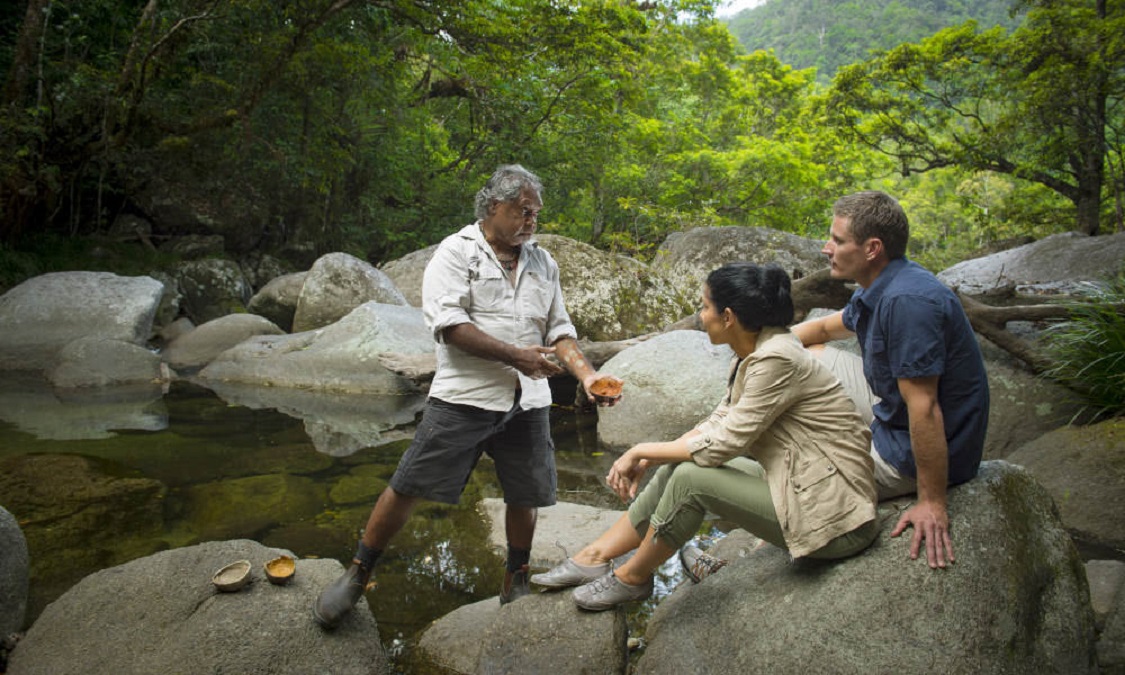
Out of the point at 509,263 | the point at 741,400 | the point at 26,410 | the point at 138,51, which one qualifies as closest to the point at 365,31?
the point at 138,51

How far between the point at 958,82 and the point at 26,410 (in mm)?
14668

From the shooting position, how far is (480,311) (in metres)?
3.00

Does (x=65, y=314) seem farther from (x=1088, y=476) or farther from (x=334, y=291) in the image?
(x=1088, y=476)

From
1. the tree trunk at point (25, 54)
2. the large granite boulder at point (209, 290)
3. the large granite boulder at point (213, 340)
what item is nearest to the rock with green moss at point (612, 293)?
the large granite boulder at point (213, 340)

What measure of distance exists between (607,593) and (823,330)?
155 centimetres

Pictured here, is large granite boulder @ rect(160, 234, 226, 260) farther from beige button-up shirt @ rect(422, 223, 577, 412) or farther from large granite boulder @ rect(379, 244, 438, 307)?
beige button-up shirt @ rect(422, 223, 577, 412)

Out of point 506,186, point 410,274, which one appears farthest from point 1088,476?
point 410,274

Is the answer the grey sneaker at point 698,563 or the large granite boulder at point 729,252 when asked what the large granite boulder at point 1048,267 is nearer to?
the large granite boulder at point 729,252

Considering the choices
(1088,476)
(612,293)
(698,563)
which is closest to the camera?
(698,563)

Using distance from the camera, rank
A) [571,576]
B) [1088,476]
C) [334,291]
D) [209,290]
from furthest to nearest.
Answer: [209,290] < [334,291] < [1088,476] < [571,576]

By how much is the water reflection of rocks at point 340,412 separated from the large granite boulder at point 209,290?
5268mm

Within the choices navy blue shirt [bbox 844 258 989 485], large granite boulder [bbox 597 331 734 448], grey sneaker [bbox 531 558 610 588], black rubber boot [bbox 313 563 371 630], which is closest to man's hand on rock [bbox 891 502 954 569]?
navy blue shirt [bbox 844 258 989 485]

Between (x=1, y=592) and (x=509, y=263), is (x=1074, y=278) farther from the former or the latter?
(x=1, y=592)

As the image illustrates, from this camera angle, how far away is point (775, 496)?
2.49m
